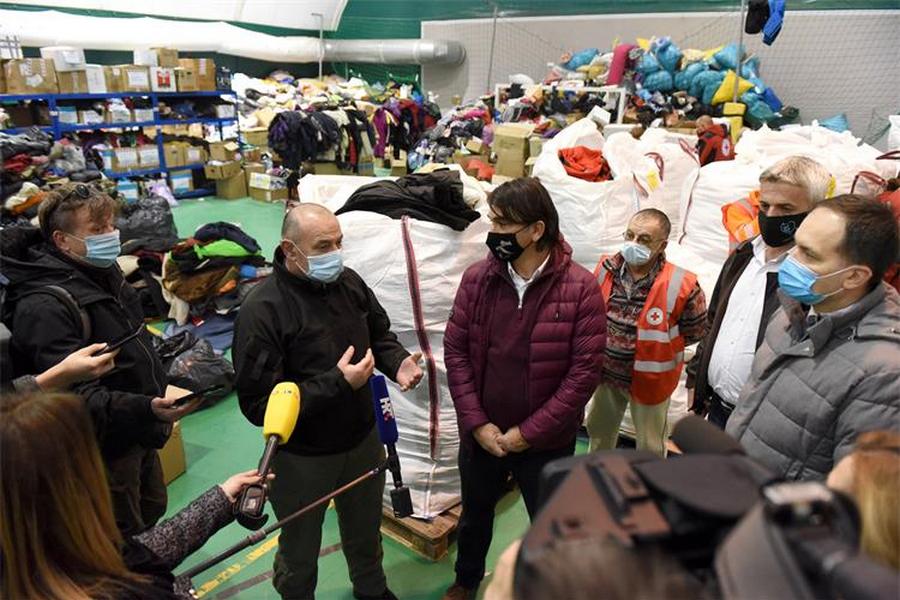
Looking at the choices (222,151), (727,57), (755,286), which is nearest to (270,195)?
(222,151)

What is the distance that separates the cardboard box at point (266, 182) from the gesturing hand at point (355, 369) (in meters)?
7.36

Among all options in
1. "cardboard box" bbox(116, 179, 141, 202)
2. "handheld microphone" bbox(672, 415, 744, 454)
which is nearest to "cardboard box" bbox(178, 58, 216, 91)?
"cardboard box" bbox(116, 179, 141, 202)

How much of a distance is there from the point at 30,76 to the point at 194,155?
2.22 meters

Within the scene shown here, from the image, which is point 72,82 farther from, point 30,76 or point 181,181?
point 181,181

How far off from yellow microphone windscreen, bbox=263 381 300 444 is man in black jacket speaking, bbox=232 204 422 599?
164 mm

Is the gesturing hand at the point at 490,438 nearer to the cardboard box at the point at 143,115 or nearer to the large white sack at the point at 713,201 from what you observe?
the large white sack at the point at 713,201

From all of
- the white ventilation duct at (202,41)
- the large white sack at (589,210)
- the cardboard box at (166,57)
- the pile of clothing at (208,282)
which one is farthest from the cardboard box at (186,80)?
the large white sack at (589,210)

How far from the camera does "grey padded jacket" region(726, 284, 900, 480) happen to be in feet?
4.41

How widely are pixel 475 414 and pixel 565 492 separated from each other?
4.71 ft

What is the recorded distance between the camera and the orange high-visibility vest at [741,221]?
2775 mm

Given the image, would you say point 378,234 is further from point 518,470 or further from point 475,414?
point 518,470

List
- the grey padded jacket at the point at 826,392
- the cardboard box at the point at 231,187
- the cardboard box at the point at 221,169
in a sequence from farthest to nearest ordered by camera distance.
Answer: the cardboard box at the point at 231,187 → the cardboard box at the point at 221,169 → the grey padded jacket at the point at 826,392

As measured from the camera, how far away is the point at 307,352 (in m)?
1.91

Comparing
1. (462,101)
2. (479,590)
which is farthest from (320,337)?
(462,101)
